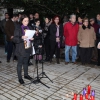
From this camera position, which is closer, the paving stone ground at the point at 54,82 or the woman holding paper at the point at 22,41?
the paving stone ground at the point at 54,82

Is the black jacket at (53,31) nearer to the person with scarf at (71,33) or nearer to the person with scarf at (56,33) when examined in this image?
the person with scarf at (56,33)

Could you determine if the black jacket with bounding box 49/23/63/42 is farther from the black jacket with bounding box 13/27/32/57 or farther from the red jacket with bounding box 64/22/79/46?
the black jacket with bounding box 13/27/32/57

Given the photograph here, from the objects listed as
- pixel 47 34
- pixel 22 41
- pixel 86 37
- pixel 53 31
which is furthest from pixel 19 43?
pixel 86 37

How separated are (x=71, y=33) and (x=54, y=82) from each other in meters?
2.45

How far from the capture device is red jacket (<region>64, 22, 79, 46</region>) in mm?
6945

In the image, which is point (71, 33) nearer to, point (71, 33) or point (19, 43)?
point (71, 33)

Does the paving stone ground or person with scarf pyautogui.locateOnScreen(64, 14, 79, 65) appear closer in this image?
the paving stone ground

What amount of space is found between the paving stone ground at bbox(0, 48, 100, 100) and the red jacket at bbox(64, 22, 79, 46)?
0.89 metres

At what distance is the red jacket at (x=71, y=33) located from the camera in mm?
6945

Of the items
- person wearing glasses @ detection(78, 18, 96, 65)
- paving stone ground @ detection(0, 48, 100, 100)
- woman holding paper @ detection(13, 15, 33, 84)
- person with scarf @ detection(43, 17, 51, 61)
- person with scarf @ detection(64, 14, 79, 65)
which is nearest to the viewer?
paving stone ground @ detection(0, 48, 100, 100)

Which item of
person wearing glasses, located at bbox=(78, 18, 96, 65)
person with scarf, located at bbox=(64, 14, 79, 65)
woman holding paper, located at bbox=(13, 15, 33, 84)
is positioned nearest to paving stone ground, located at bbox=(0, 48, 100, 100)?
woman holding paper, located at bbox=(13, 15, 33, 84)

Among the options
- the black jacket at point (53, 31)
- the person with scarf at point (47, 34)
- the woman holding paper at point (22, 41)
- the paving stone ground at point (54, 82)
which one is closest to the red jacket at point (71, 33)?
the black jacket at point (53, 31)

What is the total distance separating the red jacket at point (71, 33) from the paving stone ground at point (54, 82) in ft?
2.92

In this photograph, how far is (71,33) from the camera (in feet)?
22.9
